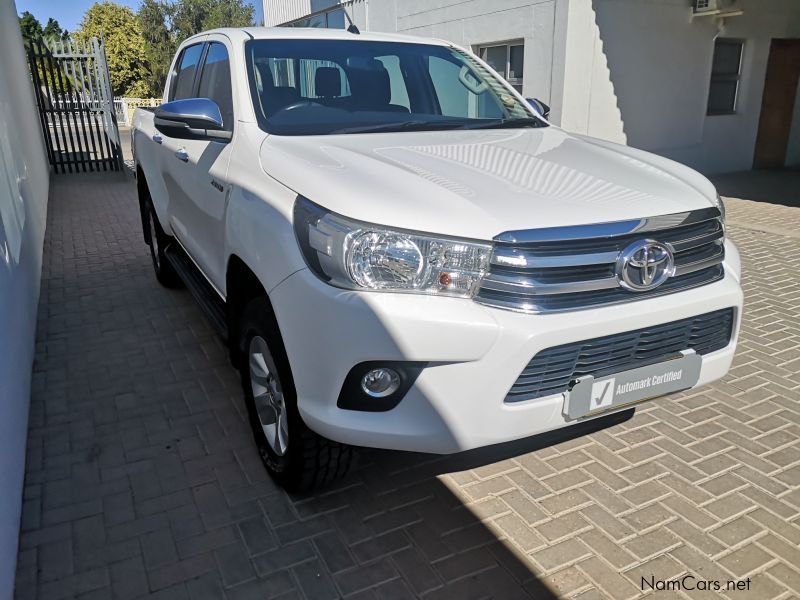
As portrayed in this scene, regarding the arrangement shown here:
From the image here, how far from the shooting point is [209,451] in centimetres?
311

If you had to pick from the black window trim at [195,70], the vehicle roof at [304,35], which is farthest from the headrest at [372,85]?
the black window trim at [195,70]

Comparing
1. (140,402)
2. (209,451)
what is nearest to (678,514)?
(209,451)

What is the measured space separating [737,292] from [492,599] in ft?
5.06

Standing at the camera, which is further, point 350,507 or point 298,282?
point 350,507

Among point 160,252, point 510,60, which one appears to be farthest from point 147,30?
point 160,252

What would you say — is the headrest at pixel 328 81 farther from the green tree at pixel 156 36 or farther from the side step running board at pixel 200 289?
the green tree at pixel 156 36

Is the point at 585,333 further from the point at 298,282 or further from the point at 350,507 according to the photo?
the point at 350,507

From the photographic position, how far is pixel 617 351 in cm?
228

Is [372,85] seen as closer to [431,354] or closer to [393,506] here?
[431,354]

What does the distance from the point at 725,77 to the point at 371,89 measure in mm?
10977

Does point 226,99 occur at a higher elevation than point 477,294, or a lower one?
higher

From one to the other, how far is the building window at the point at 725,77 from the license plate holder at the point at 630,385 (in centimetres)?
1108

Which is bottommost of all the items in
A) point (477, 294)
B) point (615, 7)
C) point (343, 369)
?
point (343, 369)

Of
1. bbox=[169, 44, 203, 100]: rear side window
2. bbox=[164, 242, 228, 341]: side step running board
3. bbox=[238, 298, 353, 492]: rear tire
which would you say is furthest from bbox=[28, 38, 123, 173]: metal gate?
bbox=[238, 298, 353, 492]: rear tire
